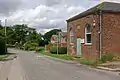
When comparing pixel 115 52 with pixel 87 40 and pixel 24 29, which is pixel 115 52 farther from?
pixel 24 29

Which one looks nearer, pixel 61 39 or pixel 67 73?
pixel 67 73

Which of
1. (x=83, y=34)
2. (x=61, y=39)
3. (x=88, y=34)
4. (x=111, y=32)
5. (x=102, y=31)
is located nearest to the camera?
(x=102, y=31)

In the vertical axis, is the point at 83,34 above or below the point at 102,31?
below

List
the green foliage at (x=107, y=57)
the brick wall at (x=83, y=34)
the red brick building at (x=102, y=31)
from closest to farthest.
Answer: the green foliage at (x=107, y=57) < the red brick building at (x=102, y=31) < the brick wall at (x=83, y=34)

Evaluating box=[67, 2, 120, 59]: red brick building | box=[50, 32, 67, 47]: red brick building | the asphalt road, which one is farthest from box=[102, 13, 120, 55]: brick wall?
box=[50, 32, 67, 47]: red brick building

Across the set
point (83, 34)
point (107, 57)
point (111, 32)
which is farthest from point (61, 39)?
point (107, 57)

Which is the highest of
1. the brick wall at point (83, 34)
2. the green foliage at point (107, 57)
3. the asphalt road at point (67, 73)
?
the brick wall at point (83, 34)

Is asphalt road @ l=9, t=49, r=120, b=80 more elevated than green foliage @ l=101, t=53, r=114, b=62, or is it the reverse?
green foliage @ l=101, t=53, r=114, b=62

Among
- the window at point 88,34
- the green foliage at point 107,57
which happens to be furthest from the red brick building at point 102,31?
the green foliage at point 107,57

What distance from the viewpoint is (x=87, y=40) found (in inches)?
1211

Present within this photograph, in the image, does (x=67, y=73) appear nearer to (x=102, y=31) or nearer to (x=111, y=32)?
(x=102, y=31)

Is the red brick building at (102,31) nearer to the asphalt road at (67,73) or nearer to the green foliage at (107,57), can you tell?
the green foliage at (107,57)

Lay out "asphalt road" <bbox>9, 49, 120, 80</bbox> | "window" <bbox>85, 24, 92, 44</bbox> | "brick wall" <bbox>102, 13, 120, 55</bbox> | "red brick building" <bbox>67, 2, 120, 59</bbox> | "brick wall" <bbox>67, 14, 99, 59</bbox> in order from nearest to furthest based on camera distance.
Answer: "asphalt road" <bbox>9, 49, 120, 80</bbox>
"red brick building" <bbox>67, 2, 120, 59</bbox>
"brick wall" <bbox>102, 13, 120, 55</bbox>
"brick wall" <bbox>67, 14, 99, 59</bbox>
"window" <bbox>85, 24, 92, 44</bbox>

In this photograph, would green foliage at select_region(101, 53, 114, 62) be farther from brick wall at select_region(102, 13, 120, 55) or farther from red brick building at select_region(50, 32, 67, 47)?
red brick building at select_region(50, 32, 67, 47)
